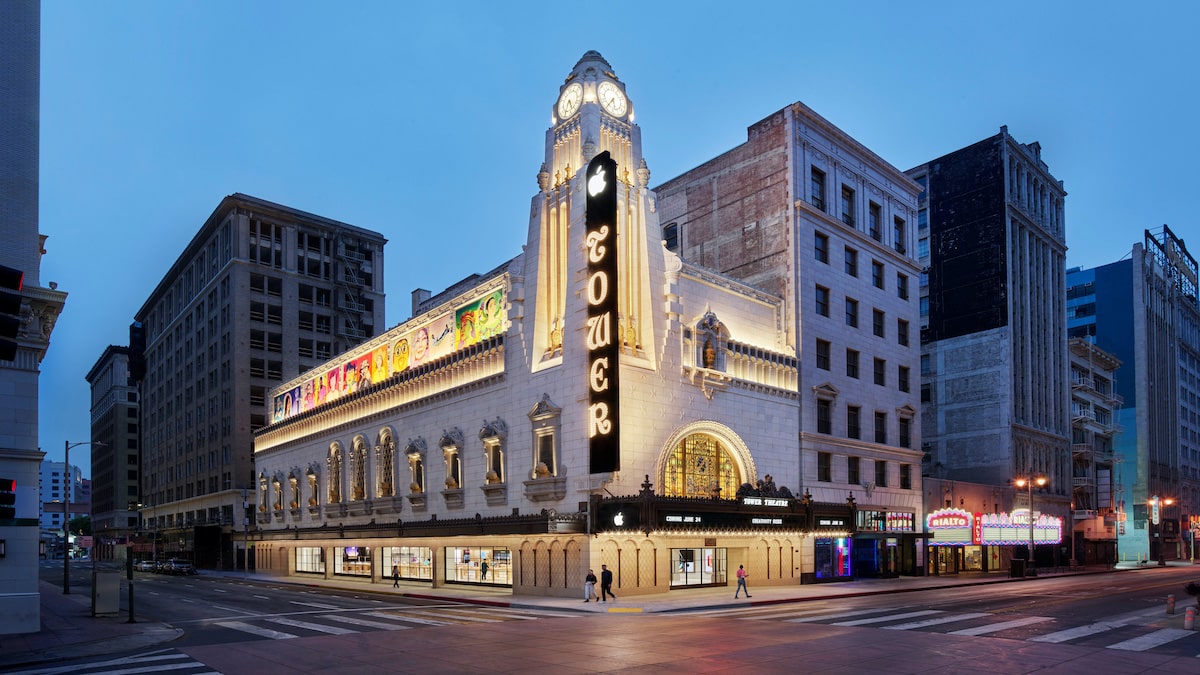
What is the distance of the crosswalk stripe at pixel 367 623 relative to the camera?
26453 millimetres

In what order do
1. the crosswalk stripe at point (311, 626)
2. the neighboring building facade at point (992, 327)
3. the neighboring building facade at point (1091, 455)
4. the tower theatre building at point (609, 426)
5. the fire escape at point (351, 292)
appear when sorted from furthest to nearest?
1. the fire escape at point (351, 292)
2. the neighboring building facade at point (1091, 455)
3. the neighboring building facade at point (992, 327)
4. the tower theatre building at point (609, 426)
5. the crosswalk stripe at point (311, 626)

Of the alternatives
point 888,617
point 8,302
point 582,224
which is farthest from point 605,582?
point 8,302

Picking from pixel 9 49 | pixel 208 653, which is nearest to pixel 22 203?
pixel 9 49

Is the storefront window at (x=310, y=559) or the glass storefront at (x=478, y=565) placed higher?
the glass storefront at (x=478, y=565)

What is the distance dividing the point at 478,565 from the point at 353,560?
1703 centimetres

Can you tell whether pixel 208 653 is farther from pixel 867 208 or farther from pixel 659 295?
pixel 867 208

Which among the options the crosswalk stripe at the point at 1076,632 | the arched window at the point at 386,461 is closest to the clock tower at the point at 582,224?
the arched window at the point at 386,461

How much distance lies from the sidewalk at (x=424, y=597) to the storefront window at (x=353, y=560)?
1.75m

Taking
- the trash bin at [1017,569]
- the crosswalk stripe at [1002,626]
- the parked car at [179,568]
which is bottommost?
the parked car at [179,568]

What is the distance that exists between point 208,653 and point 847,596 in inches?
1084

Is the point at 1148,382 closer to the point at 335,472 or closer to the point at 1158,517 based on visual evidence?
the point at 1158,517

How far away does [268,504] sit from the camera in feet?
253

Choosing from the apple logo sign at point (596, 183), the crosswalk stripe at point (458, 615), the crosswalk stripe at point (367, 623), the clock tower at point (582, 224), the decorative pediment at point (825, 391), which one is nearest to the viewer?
the crosswalk stripe at point (367, 623)

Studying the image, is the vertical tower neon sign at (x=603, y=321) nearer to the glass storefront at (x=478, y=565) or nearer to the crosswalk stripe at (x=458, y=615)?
the crosswalk stripe at (x=458, y=615)
